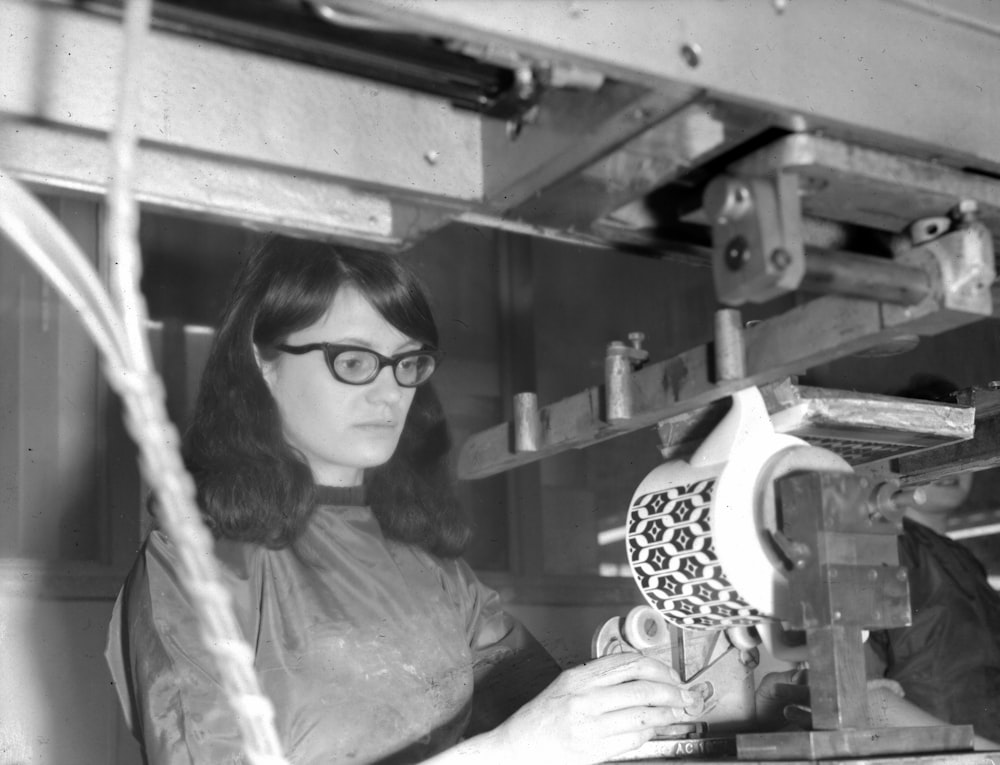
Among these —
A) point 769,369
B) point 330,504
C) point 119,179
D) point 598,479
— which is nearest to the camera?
point 119,179

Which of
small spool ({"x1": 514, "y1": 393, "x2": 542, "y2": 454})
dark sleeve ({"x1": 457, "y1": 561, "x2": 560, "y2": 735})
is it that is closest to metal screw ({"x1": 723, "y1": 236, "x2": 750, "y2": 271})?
small spool ({"x1": 514, "y1": 393, "x2": 542, "y2": 454})

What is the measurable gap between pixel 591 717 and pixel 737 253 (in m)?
0.66

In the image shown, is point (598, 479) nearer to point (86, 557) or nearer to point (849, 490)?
point (86, 557)

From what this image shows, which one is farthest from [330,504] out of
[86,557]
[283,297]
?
[86,557]

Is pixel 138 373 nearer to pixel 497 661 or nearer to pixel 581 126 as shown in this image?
pixel 581 126

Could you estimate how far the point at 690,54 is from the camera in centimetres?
57

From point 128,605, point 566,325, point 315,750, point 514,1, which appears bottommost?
point 315,750

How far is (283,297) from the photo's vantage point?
1.55 metres

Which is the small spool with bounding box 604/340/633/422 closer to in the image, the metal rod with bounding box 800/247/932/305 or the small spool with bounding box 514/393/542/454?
the small spool with bounding box 514/393/542/454

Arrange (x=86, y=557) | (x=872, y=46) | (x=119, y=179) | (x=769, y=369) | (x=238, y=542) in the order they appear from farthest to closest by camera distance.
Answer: (x=86, y=557)
(x=238, y=542)
(x=769, y=369)
(x=872, y=46)
(x=119, y=179)

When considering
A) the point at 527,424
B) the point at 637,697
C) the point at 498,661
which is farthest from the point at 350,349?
the point at 637,697

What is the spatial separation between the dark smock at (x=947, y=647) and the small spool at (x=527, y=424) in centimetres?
162

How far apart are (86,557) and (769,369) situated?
6.41 ft

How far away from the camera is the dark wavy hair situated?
1.47m
